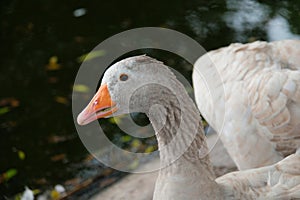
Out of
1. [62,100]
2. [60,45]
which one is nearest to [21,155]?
[62,100]

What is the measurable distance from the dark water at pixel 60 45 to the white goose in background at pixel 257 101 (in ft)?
4.20

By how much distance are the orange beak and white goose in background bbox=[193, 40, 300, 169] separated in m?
1.01

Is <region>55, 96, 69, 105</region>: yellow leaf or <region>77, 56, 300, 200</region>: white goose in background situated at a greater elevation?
<region>77, 56, 300, 200</region>: white goose in background

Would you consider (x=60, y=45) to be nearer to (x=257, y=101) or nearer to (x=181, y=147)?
(x=257, y=101)

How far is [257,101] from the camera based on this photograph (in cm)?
301

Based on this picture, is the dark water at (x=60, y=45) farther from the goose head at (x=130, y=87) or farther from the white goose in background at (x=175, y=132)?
the goose head at (x=130, y=87)

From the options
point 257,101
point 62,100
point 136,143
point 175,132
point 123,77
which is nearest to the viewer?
point 123,77

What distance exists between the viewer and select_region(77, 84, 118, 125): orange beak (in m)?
2.28

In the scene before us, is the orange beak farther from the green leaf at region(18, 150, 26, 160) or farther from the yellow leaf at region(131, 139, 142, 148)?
the green leaf at region(18, 150, 26, 160)

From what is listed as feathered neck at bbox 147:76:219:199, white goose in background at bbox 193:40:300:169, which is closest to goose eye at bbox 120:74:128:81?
feathered neck at bbox 147:76:219:199

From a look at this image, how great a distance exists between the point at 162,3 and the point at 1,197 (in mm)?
2745

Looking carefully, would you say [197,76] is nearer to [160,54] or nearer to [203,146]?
[203,146]

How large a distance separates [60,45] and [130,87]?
3.15 m

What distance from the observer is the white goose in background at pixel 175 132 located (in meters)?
2.25
